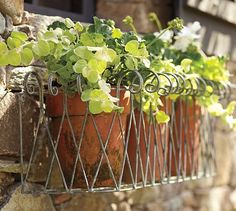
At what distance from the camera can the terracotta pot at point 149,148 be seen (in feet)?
6.41

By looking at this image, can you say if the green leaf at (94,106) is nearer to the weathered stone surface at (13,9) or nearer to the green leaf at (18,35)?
the green leaf at (18,35)

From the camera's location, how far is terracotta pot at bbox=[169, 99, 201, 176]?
2232 millimetres

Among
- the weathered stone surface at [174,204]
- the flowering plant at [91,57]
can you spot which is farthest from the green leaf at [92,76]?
the weathered stone surface at [174,204]

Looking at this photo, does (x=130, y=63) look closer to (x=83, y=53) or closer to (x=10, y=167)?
(x=83, y=53)

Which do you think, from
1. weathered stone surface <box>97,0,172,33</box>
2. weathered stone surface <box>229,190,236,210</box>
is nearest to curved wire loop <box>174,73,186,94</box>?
weathered stone surface <box>97,0,172,33</box>

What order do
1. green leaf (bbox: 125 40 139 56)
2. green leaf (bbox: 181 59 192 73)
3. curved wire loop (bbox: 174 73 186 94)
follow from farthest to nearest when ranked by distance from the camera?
green leaf (bbox: 181 59 192 73)
curved wire loop (bbox: 174 73 186 94)
green leaf (bbox: 125 40 139 56)

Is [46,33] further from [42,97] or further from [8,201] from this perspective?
[8,201]

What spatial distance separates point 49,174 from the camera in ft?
5.72

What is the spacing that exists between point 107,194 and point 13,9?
0.79 m

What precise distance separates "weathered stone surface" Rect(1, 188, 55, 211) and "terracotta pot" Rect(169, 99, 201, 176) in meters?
0.51

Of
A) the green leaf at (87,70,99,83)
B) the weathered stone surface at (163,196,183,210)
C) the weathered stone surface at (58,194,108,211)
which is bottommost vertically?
the weathered stone surface at (163,196,183,210)

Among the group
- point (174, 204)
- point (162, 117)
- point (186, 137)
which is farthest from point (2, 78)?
point (174, 204)

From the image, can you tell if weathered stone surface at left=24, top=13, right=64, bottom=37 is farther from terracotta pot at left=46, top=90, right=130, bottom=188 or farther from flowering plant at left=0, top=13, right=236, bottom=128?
terracotta pot at left=46, top=90, right=130, bottom=188

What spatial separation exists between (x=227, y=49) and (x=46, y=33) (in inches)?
65.7
